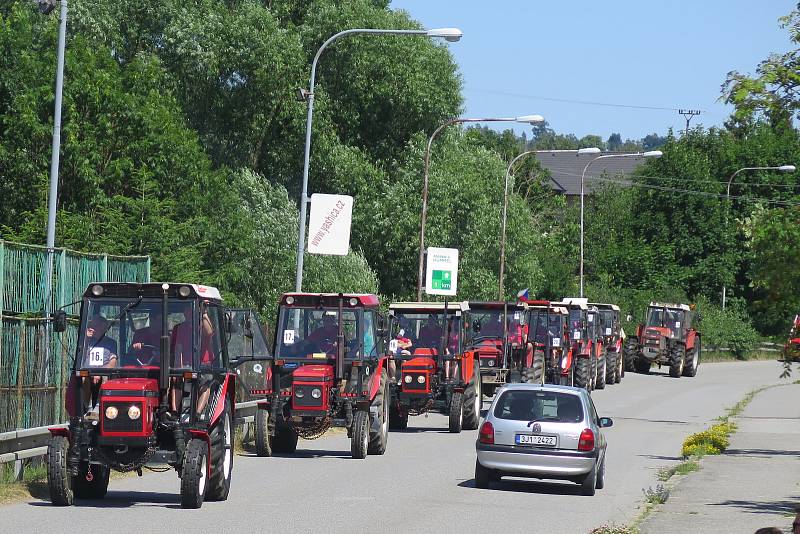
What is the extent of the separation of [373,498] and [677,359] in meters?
41.1

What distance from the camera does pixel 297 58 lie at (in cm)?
5112

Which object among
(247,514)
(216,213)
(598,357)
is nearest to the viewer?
(247,514)

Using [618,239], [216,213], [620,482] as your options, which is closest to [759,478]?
[620,482]

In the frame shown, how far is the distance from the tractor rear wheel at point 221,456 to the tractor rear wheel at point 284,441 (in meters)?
6.70

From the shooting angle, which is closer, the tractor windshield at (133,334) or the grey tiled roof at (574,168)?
the tractor windshield at (133,334)

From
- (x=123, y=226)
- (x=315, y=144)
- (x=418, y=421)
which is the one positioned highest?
(x=315, y=144)

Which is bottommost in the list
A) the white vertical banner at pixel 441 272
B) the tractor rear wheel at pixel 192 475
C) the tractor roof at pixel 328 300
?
the tractor rear wheel at pixel 192 475

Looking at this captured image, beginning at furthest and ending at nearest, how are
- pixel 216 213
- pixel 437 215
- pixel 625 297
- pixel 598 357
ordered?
pixel 625 297
pixel 437 215
pixel 598 357
pixel 216 213

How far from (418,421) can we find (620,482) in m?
12.6

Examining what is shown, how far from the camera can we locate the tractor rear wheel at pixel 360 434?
22.5 m

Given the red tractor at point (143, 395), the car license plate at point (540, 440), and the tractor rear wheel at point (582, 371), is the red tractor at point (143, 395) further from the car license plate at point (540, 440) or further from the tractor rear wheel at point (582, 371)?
the tractor rear wheel at point (582, 371)

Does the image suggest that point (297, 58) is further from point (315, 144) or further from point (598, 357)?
point (598, 357)

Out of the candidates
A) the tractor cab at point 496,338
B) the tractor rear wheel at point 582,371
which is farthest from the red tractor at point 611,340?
the tractor cab at point 496,338

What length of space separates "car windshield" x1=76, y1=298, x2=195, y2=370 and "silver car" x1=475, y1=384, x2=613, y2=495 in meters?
4.59
